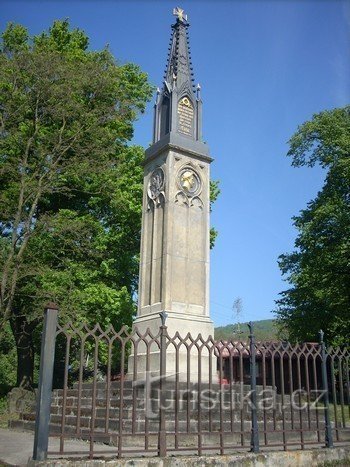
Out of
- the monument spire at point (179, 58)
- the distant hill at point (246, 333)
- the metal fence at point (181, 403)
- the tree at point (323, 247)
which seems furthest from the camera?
the distant hill at point (246, 333)

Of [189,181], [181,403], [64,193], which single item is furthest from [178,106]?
[181,403]

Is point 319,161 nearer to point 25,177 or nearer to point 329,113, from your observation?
point 329,113

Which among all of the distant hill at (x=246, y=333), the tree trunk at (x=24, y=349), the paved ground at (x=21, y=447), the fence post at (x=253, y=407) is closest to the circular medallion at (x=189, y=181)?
the distant hill at (x=246, y=333)

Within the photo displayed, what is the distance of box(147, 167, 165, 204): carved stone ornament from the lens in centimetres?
1247

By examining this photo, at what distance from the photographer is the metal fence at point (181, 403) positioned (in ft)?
18.4

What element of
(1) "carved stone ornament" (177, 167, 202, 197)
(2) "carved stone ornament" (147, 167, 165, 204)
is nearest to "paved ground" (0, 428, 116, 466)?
(2) "carved stone ornament" (147, 167, 165, 204)

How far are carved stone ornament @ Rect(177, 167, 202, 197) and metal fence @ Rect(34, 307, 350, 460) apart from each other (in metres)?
4.25

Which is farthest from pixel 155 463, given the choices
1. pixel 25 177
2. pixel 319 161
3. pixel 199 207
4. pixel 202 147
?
pixel 319 161

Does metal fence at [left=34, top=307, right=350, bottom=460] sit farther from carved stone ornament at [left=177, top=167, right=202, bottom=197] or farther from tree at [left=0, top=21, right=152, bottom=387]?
tree at [left=0, top=21, right=152, bottom=387]

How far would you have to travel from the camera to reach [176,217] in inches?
475

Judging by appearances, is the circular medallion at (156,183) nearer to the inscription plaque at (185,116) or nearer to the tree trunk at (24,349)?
the inscription plaque at (185,116)

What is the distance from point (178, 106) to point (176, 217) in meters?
3.54

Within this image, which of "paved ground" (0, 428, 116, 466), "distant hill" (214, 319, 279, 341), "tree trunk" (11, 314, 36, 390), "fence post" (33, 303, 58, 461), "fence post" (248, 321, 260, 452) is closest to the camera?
"fence post" (33, 303, 58, 461)

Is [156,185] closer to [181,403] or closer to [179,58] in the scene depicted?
[179,58]
